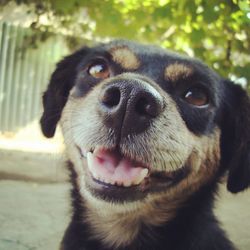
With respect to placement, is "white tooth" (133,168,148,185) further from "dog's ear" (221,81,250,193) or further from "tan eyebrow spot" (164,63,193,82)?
"dog's ear" (221,81,250,193)

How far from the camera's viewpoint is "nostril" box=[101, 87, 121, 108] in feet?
8.51

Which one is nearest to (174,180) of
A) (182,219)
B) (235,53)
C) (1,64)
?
(182,219)

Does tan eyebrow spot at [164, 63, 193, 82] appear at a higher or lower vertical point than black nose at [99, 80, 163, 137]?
lower

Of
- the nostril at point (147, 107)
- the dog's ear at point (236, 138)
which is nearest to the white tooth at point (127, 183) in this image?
the nostril at point (147, 107)

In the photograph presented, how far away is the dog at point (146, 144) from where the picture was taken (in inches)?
107

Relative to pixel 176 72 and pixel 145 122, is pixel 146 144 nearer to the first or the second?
pixel 145 122

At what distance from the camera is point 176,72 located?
10.3 ft

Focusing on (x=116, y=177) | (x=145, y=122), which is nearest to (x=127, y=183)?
(x=116, y=177)

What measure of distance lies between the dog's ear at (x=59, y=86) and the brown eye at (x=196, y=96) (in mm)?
996

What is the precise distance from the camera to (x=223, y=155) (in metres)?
3.52

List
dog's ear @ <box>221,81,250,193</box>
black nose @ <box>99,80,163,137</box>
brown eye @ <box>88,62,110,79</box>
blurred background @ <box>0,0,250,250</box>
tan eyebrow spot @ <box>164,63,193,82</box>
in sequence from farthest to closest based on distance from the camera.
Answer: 1. blurred background @ <box>0,0,250,250</box>
2. dog's ear @ <box>221,81,250,193</box>
3. brown eye @ <box>88,62,110,79</box>
4. tan eyebrow spot @ <box>164,63,193,82</box>
5. black nose @ <box>99,80,163,137</box>

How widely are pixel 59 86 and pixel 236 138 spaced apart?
1.30 meters

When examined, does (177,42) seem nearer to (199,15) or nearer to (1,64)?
(199,15)

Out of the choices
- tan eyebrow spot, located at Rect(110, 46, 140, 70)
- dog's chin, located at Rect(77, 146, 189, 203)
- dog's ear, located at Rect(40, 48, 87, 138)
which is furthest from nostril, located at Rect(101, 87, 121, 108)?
dog's ear, located at Rect(40, 48, 87, 138)
